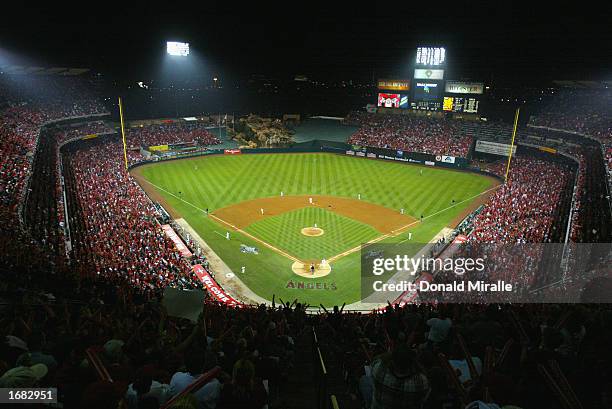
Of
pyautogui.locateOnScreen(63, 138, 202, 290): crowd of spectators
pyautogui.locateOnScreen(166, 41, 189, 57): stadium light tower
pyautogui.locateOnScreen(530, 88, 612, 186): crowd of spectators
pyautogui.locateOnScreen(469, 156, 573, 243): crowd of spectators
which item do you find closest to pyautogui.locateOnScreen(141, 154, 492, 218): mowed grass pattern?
pyautogui.locateOnScreen(469, 156, 573, 243): crowd of spectators

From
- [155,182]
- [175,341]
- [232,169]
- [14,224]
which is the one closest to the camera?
[175,341]

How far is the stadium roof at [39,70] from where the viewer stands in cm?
4906

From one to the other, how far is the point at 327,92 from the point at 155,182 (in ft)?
153

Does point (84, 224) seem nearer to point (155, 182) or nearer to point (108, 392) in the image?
point (155, 182)

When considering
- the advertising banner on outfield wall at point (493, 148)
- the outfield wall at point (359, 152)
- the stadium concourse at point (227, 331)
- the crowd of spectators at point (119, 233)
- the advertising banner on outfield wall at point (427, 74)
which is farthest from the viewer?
the advertising banner on outfield wall at point (427, 74)

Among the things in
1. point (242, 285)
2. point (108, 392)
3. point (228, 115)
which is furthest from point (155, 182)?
point (108, 392)

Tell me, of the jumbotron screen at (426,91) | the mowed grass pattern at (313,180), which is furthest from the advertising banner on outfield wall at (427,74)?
the mowed grass pattern at (313,180)

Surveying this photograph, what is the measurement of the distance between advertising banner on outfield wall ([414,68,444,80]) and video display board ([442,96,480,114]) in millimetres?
3164

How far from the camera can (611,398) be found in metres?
3.65

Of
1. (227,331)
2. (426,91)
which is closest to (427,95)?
(426,91)

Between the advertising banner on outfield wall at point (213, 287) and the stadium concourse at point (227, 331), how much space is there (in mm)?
660

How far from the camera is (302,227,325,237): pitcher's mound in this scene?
99.1 feet

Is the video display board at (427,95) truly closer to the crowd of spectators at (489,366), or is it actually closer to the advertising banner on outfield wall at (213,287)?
the advertising banner on outfield wall at (213,287)

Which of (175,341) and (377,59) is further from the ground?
(377,59)
